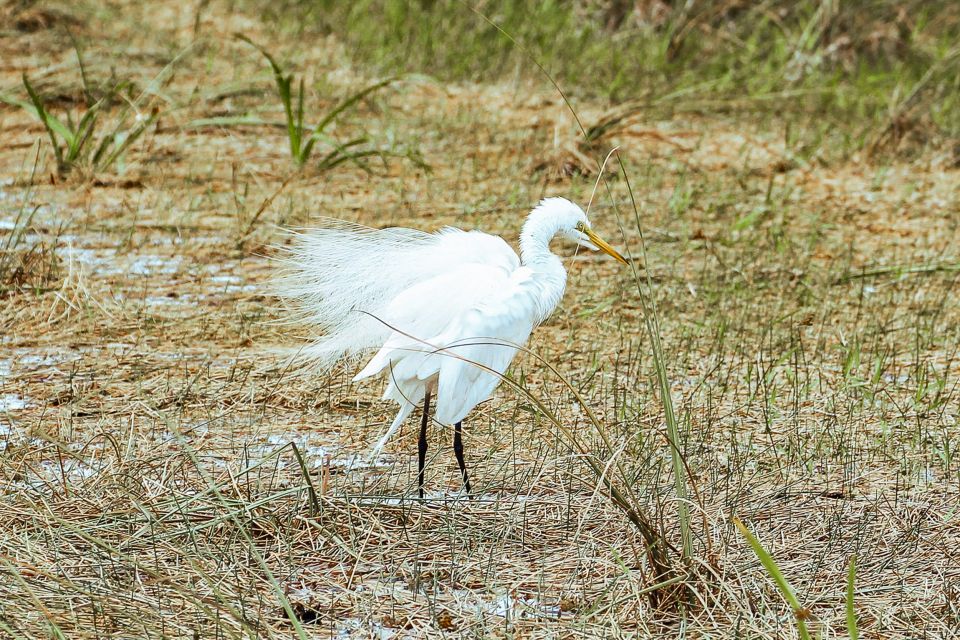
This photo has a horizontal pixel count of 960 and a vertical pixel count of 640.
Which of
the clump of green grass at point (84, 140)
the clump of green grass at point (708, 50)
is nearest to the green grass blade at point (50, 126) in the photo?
the clump of green grass at point (84, 140)

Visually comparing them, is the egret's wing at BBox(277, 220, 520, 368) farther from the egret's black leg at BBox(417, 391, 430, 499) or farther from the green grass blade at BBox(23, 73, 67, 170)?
the green grass blade at BBox(23, 73, 67, 170)

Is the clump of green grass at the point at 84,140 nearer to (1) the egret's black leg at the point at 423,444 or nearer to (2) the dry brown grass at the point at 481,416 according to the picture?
(2) the dry brown grass at the point at 481,416

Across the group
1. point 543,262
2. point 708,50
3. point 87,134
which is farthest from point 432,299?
point 708,50

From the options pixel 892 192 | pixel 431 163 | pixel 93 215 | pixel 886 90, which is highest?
pixel 886 90

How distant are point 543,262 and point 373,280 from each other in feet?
1.60

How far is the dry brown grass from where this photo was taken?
2.37 meters

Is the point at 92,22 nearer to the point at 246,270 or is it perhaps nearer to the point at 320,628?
the point at 246,270

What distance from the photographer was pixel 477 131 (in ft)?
24.2

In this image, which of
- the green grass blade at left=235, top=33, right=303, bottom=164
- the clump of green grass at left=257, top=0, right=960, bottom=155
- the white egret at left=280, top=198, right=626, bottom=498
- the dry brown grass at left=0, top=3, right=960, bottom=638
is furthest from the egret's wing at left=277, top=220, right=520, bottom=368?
the clump of green grass at left=257, top=0, right=960, bottom=155

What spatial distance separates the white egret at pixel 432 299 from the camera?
2.93 meters

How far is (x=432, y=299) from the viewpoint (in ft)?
9.84

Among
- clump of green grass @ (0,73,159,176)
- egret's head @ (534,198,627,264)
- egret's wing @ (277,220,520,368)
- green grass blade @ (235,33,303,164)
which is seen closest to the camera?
egret's wing @ (277,220,520,368)

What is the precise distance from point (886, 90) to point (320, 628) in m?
7.42

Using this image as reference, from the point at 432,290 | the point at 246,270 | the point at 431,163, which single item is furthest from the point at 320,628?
the point at 431,163
